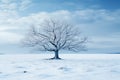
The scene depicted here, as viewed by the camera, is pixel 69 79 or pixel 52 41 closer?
pixel 69 79

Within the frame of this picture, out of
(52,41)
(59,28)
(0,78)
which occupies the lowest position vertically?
(0,78)

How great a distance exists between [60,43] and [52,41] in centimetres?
120

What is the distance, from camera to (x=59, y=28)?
1254 inches

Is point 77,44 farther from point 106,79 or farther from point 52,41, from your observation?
point 106,79

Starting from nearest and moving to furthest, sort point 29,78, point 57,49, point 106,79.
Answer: point 106,79 → point 29,78 → point 57,49

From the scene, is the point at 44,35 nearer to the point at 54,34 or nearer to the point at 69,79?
the point at 54,34

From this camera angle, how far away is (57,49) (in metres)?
30.5

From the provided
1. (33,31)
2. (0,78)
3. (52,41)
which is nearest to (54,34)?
(52,41)

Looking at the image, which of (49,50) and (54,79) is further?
(49,50)

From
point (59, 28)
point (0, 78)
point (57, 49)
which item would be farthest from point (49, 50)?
point (0, 78)

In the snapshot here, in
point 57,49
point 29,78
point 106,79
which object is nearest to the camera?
point 106,79

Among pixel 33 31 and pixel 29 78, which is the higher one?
pixel 33 31

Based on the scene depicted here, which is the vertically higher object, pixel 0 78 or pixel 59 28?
pixel 59 28

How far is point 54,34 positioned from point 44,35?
1447mm
